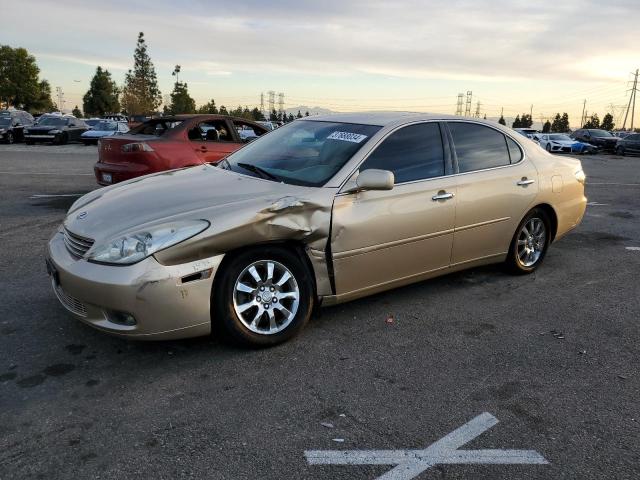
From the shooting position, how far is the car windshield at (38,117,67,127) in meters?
28.2

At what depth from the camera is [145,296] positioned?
3277 millimetres

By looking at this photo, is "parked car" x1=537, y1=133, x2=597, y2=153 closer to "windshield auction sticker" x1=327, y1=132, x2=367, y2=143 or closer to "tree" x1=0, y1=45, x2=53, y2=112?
"windshield auction sticker" x1=327, y1=132, x2=367, y2=143

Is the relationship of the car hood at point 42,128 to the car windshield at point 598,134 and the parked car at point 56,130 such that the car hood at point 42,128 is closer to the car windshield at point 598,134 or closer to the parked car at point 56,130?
the parked car at point 56,130

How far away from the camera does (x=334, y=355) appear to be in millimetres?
3713

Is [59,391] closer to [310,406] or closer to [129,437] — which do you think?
[129,437]

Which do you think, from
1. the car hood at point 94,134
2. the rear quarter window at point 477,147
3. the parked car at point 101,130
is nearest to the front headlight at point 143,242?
the rear quarter window at point 477,147

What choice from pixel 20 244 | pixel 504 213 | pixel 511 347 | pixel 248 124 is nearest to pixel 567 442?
pixel 511 347

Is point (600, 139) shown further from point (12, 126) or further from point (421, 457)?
point (421, 457)

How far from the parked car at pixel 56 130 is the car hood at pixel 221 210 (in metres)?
26.3

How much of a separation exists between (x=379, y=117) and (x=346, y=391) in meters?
2.49

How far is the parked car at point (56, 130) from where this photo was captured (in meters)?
27.1

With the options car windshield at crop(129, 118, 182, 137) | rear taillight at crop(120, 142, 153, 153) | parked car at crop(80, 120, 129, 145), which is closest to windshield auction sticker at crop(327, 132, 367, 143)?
rear taillight at crop(120, 142, 153, 153)

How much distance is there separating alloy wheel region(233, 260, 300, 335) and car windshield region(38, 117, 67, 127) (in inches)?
1116

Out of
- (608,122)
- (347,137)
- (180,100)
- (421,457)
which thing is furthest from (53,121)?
(608,122)
